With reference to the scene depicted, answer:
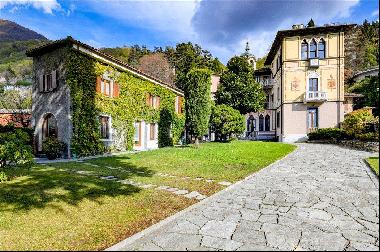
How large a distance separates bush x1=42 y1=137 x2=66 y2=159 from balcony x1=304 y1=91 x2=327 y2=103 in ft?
73.9

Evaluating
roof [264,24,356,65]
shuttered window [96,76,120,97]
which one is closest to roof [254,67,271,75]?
roof [264,24,356,65]

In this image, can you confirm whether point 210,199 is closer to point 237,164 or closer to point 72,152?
point 237,164

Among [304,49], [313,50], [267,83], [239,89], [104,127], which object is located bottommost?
[104,127]

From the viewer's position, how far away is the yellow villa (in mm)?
27344

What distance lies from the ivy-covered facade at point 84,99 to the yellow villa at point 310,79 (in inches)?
606

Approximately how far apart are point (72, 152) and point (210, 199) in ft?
39.1

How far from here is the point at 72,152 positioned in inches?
637

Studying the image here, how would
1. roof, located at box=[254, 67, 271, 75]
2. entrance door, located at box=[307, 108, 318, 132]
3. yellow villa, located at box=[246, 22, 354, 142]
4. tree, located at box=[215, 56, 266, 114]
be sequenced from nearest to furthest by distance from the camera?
yellow villa, located at box=[246, 22, 354, 142]
entrance door, located at box=[307, 108, 318, 132]
tree, located at box=[215, 56, 266, 114]
roof, located at box=[254, 67, 271, 75]

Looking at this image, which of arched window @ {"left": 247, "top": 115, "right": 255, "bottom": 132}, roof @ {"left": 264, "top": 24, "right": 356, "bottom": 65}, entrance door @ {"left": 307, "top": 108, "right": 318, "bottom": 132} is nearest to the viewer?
roof @ {"left": 264, "top": 24, "right": 356, "bottom": 65}

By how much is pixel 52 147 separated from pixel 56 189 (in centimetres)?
907

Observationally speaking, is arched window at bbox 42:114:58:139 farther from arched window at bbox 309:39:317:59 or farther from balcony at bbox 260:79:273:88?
balcony at bbox 260:79:273:88

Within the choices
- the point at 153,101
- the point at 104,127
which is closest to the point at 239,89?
the point at 153,101

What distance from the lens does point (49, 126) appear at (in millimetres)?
17906

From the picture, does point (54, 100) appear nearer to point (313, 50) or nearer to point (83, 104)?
point (83, 104)
